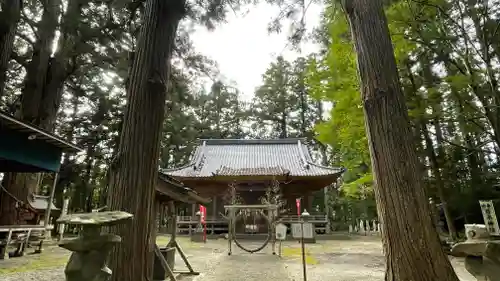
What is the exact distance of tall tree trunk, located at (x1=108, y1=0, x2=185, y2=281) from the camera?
2711mm

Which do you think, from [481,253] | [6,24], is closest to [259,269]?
[481,253]

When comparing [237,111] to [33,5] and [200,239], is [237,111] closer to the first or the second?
[200,239]

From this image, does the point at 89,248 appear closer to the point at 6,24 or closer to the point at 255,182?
the point at 6,24

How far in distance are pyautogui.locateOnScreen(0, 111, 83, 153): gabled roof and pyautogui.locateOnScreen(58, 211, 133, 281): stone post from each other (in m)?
2.70

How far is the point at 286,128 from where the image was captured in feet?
92.8

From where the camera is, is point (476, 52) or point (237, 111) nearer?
point (476, 52)

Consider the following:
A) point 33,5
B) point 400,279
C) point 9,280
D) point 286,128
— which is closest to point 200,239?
point 9,280

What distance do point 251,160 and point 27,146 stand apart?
14316 millimetres

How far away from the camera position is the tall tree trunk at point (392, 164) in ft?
7.86

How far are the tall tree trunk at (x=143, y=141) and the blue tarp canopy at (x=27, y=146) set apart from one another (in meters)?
2.10

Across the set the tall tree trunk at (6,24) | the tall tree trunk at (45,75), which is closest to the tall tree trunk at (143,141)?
the tall tree trunk at (6,24)

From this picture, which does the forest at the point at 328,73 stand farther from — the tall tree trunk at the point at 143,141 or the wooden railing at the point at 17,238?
the wooden railing at the point at 17,238

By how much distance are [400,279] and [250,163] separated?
15807 millimetres

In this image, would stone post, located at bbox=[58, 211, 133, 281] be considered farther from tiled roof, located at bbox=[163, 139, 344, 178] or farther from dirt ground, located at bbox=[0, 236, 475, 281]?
tiled roof, located at bbox=[163, 139, 344, 178]
